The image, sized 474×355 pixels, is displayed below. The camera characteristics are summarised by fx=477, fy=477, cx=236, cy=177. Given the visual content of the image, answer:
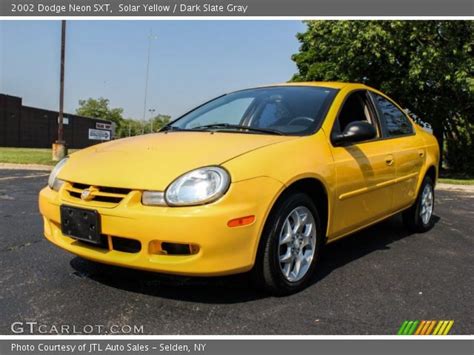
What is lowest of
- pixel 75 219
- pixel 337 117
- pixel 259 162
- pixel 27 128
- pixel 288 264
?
pixel 27 128

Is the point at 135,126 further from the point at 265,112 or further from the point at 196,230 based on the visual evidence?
the point at 196,230

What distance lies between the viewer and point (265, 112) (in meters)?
4.12

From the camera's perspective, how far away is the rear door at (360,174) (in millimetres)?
3664

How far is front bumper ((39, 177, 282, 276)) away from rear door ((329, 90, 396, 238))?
91 cm

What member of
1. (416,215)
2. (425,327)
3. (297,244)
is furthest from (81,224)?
(416,215)

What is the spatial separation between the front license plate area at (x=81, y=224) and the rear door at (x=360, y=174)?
68.5 inches

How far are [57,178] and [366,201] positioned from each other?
2443mm

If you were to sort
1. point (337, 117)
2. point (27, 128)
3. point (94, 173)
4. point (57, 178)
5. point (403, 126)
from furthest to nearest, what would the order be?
1. point (27, 128)
2. point (403, 126)
3. point (337, 117)
4. point (57, 178)
5. point (94, 173)

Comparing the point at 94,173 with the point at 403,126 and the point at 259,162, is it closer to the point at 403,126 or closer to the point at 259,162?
the point at 259,162

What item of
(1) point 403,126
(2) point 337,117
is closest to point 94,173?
(2) point 337,117

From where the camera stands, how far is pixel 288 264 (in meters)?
3.22

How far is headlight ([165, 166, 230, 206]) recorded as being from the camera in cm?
276

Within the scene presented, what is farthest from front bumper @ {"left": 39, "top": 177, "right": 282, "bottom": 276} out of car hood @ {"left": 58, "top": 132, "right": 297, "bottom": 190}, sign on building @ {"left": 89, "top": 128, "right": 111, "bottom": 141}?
sign on building @ {"left": 89, "top": 128, "right": 111, "bottom": 141}

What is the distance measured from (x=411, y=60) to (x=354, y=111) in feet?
38.9
